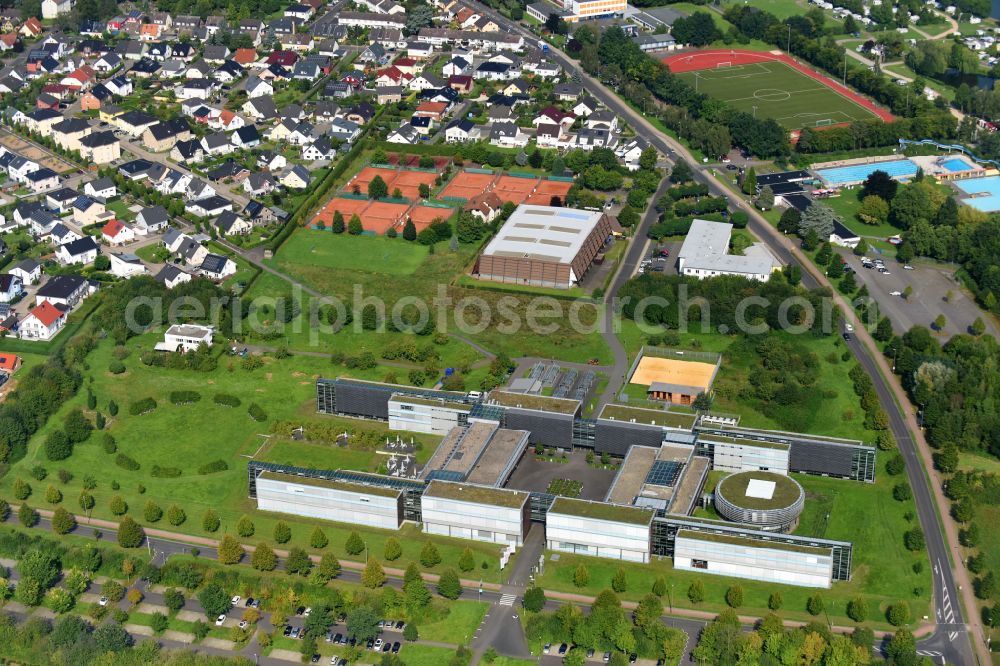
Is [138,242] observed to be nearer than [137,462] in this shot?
No

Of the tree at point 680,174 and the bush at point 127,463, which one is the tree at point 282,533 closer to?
the bush at point 127,463

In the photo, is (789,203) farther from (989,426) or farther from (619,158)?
(989,426)

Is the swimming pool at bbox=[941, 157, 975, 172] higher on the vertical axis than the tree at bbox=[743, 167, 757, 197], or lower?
lower

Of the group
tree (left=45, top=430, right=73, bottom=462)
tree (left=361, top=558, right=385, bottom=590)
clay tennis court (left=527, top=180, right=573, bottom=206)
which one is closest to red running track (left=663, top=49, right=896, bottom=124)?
clay tennis court (left=527, top=180, right=573, bottom=206)

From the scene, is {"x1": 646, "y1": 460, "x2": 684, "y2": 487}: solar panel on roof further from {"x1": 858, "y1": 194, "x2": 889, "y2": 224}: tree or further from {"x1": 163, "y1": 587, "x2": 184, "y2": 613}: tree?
{"x1": 858, "y1": 194, "x2": 889, "y2": 224}: tree

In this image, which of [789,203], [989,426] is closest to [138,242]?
[789,203]

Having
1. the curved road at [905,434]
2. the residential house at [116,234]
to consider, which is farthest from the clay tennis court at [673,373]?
the residential house at [116,234]
